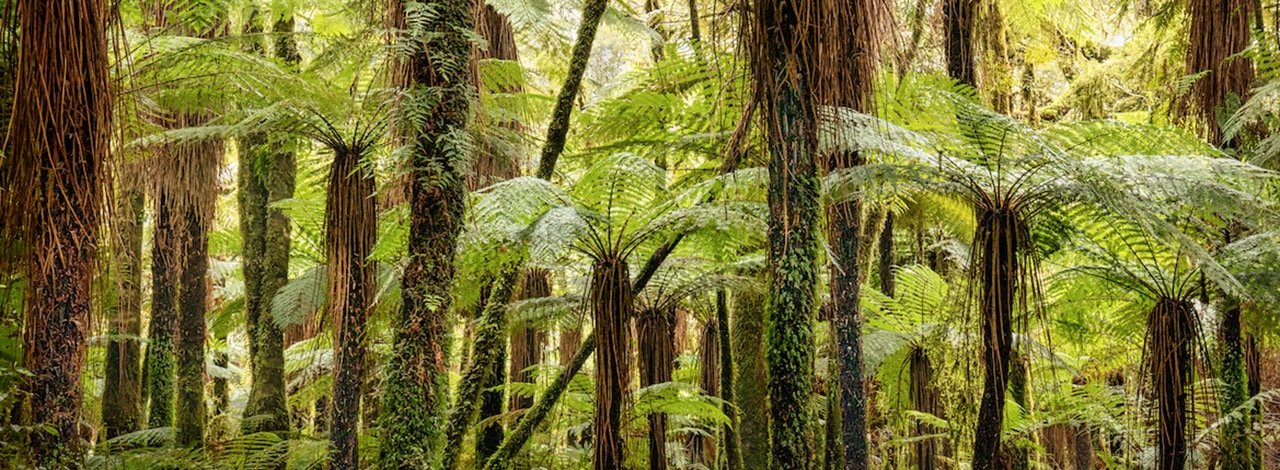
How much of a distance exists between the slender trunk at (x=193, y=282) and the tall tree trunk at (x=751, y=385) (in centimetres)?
369

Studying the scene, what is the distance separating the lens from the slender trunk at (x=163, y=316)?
21.7 feet

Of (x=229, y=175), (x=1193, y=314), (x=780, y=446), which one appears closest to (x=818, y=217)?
(x=780, y=446)

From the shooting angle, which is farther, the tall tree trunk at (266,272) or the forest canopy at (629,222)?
the tall tree trunk at (266,272)

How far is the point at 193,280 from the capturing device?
647 cm

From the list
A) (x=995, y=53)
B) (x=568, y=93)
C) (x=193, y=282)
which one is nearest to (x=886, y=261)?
(x=995, y=53)

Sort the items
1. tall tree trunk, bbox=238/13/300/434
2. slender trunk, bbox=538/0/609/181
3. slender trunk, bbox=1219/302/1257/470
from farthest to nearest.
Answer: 1. tall tree trunk, bbox=238/13/300/434
2. slender trunk, bbox=1219/302/1257/470
3. slender trunk, bbox=538/0/609/181

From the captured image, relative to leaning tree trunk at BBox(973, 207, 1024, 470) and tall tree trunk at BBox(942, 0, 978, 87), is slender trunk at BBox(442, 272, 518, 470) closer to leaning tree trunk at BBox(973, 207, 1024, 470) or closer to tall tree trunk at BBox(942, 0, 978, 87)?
leaning tree trunk at BBox(973, 207, 1024, 470)

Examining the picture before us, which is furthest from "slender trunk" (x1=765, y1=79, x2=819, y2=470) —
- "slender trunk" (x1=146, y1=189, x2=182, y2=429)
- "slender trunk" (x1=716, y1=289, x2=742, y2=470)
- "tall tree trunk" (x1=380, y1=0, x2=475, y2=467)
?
"slender trunk" (x1=146, y1=189, x2=182, y2=429)

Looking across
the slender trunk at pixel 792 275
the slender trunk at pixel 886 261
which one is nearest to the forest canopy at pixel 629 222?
the slender trunk at pixel 792 275

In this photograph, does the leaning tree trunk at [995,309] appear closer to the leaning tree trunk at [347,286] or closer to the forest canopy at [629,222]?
A: the forest canopy at [629,222]

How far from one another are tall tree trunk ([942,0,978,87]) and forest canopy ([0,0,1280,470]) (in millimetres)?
20

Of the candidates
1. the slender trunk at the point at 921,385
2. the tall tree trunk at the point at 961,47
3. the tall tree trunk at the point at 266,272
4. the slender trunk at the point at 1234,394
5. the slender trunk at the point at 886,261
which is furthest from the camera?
the slender trunk at the point at 886,261

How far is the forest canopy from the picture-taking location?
2.55 metres

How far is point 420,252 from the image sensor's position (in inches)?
124
